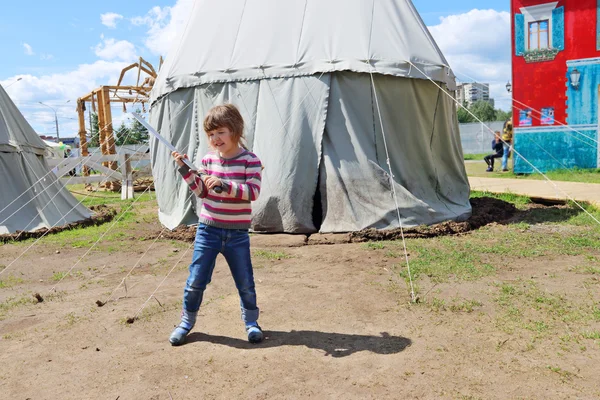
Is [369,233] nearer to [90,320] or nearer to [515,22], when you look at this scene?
[90,320]

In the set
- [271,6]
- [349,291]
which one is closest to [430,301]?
[349,291]

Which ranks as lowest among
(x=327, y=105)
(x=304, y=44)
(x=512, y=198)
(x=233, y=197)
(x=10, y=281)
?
(x=10, y=281)

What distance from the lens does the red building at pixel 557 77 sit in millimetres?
13930

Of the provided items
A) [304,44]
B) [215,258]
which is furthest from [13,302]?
[304,44]

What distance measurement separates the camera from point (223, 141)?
3168 millimetres

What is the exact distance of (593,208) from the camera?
773 cm

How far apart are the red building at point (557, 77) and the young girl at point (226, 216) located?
12511 millimetres

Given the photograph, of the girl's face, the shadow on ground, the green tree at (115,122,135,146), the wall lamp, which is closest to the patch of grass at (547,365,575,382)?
the shadow on ground

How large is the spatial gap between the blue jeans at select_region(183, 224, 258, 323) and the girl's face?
1.56ft

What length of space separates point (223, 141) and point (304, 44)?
13.7ft

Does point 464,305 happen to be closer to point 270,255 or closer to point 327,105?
point 270,255

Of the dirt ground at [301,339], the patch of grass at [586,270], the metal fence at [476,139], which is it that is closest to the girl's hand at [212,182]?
the dirt ground at [301,339]

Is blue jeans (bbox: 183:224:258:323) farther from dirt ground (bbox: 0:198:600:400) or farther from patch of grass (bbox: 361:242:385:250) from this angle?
patch of grass (bbox: 361:242:385:250)

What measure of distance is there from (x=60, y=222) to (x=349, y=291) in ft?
20.0
